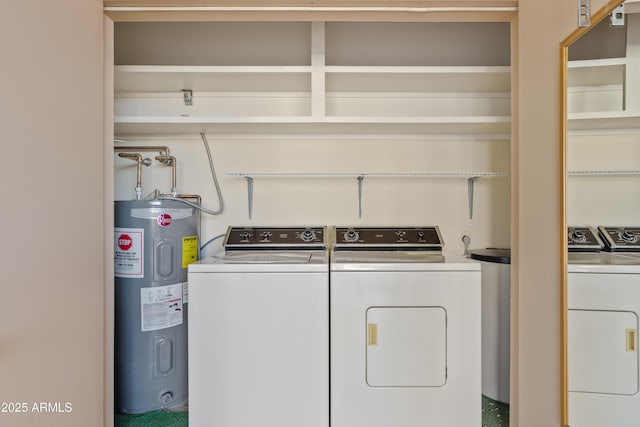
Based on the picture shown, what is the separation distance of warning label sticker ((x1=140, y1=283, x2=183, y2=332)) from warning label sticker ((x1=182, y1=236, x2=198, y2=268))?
0.13 metres

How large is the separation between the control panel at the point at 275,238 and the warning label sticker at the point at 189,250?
0.18 m

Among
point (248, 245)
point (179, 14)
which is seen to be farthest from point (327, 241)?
point (179, 14)

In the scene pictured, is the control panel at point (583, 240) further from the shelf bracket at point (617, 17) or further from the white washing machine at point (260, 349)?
the white washing machine at point (260, 349)

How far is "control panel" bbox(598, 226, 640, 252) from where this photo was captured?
0.93 metres

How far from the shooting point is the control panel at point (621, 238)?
93 centimetres

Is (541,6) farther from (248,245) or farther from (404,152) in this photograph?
(248,245)

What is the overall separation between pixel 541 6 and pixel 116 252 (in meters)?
2.06

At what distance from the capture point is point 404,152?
203cm

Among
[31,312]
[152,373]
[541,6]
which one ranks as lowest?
[152,373]

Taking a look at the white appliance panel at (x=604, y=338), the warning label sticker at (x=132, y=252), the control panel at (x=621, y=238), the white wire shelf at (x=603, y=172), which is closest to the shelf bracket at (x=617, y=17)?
the white wire shelf at (x=603, y=172)

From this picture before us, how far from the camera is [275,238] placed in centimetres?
188

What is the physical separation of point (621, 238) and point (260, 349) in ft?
4.57

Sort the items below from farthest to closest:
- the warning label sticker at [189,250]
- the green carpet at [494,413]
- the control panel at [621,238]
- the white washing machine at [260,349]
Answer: the warning label sticker at [189,250], the green carpet at [494,413], the white washing machine at [260,349], the control panel at [621,238]

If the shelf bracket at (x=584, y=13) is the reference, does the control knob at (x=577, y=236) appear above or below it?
below
